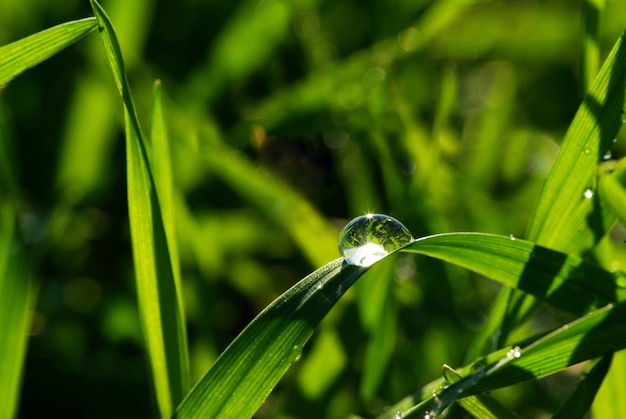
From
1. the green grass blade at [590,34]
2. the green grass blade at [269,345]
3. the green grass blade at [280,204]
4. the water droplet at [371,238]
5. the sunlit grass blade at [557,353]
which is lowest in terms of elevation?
the sunlit grass blade at [557,353]

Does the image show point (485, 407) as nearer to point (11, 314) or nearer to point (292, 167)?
point (11, 314)

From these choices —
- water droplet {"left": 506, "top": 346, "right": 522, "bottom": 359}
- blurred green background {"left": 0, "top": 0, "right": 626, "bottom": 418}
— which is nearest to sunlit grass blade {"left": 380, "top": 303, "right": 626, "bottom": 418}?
water droplet {"left": 506, "top": 346, "right": 522, "bottom": 359}

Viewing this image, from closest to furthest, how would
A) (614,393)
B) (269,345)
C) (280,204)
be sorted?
1. (269,345)
2. (614,393)
3. (280,204)

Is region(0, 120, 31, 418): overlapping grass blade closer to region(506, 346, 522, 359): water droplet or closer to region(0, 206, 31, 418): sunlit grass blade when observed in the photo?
region(0, 206, 31, 418): sunlit grass blade

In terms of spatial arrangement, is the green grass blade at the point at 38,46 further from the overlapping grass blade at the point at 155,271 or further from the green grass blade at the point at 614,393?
the green grass blade at the point at 614,393

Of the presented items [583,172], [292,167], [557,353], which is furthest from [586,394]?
[292,167]

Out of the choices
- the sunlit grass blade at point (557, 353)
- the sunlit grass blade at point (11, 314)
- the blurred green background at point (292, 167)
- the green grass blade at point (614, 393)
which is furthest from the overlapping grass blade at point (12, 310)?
the green grass blade at point (614, 393)
